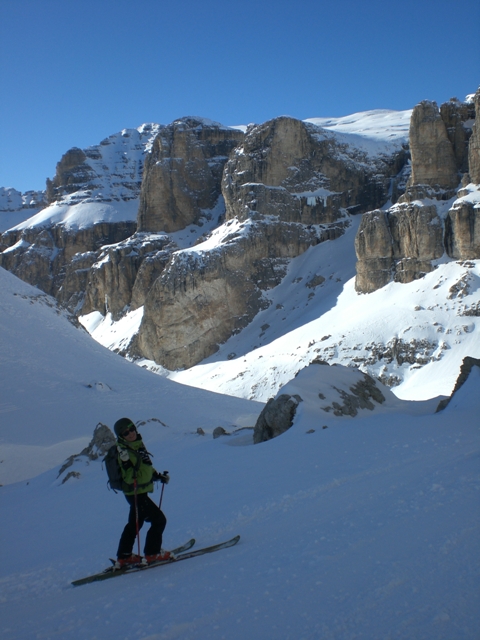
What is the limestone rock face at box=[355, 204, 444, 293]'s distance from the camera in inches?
2421

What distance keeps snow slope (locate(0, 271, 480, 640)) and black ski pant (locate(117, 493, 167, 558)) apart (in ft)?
1.01

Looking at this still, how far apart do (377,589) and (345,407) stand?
11580 millimetres

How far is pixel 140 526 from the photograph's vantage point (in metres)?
5.59

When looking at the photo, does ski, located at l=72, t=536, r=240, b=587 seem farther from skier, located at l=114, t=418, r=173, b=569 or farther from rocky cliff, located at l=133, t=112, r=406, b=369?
rocky cliff, located at l=133, t=112, r=406, b=369

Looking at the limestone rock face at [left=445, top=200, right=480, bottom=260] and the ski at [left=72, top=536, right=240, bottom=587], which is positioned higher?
the limestone rock face at [left=445, top=200, right=480, bottom=260]

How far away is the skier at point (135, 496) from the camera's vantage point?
18.0 ft

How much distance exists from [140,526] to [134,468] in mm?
661

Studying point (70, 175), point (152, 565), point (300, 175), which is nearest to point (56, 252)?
point (70, 175)

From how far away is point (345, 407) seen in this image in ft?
50.1

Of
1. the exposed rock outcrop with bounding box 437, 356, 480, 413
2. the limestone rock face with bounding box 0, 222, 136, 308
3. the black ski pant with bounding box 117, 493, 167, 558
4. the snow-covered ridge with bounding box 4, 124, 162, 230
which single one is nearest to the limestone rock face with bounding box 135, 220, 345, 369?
the limestone rock face with bounding box 0, 222, 136, 308

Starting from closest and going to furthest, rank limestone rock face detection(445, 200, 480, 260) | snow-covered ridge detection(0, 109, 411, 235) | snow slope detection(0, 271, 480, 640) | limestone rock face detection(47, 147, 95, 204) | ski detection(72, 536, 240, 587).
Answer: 1. snow slope detection(0, 271, 480, 640)
2. ski detection(72, 536, 240, 587)
3. limestone rock face detection(445, 200, 480, 260)
4. snow-covered ridge detection(0, 109, 411, 235)
5. limestone rock face detection(47, 147, 95, 204)

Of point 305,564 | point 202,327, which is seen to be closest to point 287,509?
point 305,564

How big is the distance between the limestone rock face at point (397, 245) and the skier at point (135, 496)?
6052 cm

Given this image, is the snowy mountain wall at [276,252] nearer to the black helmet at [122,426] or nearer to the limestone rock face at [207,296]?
the limestone rock face at [207,296]
